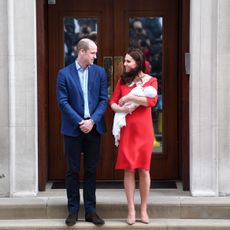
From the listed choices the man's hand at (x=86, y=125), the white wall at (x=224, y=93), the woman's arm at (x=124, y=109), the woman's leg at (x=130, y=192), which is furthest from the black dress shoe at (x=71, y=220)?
the white wall at (x=224, y=93)

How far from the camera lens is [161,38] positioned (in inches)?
326

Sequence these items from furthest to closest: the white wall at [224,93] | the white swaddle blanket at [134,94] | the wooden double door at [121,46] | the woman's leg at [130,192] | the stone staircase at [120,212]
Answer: the wooden double door at [121,46] < the white wall at [224,93] < the stone staircase at [120,212] < the woman's leg at [130,192] < the white swaddle blanket at [134,94]

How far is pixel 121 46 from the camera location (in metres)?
8.26

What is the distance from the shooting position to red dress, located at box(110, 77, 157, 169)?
693 centimetres

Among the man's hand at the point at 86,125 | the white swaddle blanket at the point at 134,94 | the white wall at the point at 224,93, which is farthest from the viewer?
the white wall at the point at 224,93

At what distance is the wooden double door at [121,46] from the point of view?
8219 millimetres

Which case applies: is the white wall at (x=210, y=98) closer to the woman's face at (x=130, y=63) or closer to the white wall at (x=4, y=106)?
the woman's face at (x=130, y=63)

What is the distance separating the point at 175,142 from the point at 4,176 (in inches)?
80.0

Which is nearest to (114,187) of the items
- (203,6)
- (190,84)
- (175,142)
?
(175,142)

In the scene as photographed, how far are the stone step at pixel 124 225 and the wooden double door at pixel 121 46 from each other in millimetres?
1288

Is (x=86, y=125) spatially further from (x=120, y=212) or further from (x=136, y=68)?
(x=120, y=212)

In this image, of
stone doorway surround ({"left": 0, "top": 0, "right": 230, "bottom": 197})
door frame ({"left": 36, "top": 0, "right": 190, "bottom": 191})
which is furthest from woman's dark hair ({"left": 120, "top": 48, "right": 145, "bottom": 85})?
door frame ({"left": 36, "top": 0, "right": 190, "bottom": 191})

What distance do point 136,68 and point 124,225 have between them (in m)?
1.52

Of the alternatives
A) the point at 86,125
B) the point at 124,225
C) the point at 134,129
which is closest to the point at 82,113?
the point at 86,125
